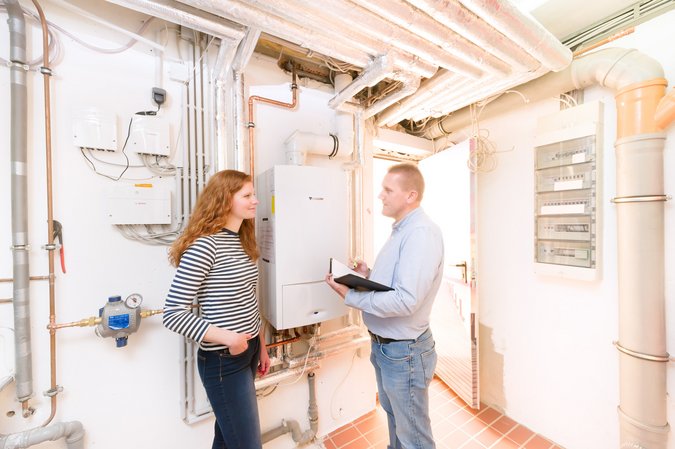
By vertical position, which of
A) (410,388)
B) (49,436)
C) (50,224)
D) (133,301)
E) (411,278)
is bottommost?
(49,436)

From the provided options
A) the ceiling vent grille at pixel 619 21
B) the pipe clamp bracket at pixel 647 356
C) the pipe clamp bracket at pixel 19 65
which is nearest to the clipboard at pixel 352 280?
the pipe clamp bracket at pixel 647 356

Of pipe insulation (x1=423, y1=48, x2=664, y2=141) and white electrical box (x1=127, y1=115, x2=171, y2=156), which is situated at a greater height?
pipe insulation (x1=423, y1=48, x2=664, y2=141)

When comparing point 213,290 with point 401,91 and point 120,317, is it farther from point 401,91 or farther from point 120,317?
point 401,91

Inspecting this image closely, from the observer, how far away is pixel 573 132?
155cm

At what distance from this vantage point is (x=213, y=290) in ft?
3.54

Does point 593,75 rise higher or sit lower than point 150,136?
higher

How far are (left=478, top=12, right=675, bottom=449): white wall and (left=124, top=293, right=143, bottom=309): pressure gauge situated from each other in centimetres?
231

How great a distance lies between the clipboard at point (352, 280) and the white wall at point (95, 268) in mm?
877

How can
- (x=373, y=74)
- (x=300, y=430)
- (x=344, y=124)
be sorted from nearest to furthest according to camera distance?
(x=373, y=74) → (x=300, y=430) → (x=344, y=124)

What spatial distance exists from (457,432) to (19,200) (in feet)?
8.94

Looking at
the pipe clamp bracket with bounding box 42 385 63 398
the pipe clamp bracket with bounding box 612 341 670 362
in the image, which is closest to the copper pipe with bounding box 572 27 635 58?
the pipe clamp bracket with bounding box 612 341 670 362

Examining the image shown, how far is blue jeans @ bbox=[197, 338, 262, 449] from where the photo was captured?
1069mm

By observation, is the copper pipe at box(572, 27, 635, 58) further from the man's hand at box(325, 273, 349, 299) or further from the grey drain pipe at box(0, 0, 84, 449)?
the grey drain pipe at box(0, 0, 84, 449)

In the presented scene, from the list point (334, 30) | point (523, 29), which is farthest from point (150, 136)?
point (523, 29)
